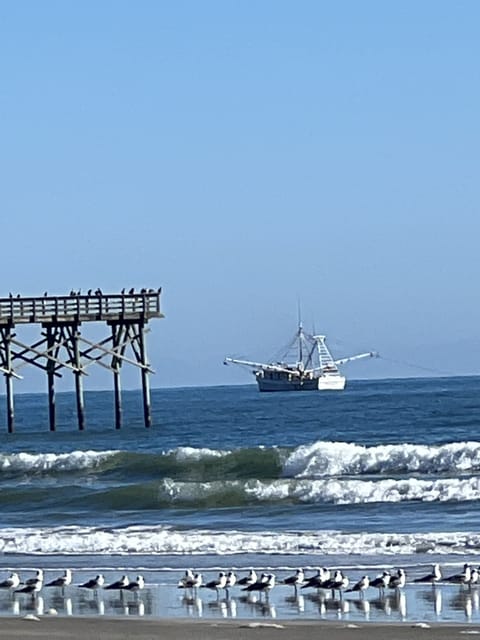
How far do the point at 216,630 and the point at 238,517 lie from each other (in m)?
12.4

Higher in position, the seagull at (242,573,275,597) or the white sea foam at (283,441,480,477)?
the white sea foam at (283,441,480,477)

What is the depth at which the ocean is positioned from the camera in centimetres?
1798

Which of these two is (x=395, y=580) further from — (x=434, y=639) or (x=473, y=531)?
(x=473, y=531)

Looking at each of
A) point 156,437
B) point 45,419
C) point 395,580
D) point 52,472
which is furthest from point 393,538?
point 45,419

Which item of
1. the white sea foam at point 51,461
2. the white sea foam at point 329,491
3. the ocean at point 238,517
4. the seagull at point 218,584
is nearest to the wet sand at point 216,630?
the ocean at point 238,517

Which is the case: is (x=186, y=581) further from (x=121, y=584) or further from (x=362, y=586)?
(x=362, y=586)

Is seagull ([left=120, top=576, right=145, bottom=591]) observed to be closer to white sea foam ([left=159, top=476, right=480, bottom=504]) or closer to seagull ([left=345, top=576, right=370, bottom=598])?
seagull ([left=345, top=576, right=370, bottom=598])

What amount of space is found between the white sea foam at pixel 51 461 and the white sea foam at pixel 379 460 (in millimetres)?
5217

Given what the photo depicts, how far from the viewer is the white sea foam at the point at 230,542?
2223cm

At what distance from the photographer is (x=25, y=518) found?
29406mm

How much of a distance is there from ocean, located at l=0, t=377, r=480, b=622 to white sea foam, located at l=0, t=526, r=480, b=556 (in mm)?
38

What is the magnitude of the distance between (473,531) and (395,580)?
19.6ft

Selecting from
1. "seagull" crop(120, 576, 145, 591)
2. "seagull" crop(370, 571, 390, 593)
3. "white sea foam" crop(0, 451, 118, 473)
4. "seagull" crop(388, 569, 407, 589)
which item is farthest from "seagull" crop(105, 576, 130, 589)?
"white sea foam" crop(0, 451, 118, 473)

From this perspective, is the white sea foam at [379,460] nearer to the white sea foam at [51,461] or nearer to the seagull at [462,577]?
the white sea foam at [51,461]
